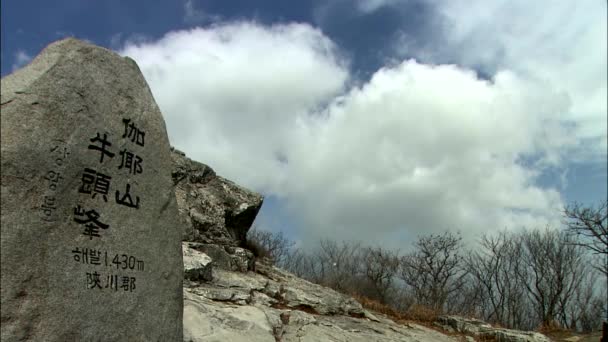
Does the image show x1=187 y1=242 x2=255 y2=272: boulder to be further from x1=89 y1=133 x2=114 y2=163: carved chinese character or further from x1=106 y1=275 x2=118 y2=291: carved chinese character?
x1=89 y1=133 x2=114 y2=163: carved chinese character

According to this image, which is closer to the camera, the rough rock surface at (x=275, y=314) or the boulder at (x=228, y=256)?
the rough rock surface at (x=275, y=314)

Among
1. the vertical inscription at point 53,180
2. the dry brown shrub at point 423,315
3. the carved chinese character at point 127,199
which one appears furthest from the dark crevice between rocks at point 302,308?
the vertical inscription at point 53,180

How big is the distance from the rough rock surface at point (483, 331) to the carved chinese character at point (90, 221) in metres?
11.4

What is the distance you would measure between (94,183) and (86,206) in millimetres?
233

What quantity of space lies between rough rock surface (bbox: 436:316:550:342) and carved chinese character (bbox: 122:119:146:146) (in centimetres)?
1115

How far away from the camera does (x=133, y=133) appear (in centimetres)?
489

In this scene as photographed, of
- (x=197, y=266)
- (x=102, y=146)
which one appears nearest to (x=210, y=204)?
(x=197, y=266)

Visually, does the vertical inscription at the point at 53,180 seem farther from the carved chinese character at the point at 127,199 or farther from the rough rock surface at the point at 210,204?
the rough rock surface at the point at 210,204

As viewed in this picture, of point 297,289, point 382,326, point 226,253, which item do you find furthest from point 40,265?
point 382,326

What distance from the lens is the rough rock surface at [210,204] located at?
33.7 feet

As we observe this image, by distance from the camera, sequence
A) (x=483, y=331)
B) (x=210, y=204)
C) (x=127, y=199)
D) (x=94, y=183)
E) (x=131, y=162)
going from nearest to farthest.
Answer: (x=94, y=183), (x=127, y=199), (x=131, y=162), (x=210, y=204), (x=483, y=331)

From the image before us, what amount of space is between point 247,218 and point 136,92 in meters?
7.07

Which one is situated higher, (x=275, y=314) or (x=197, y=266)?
(x=197, y=266)

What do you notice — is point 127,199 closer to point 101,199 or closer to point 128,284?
point 101,199
